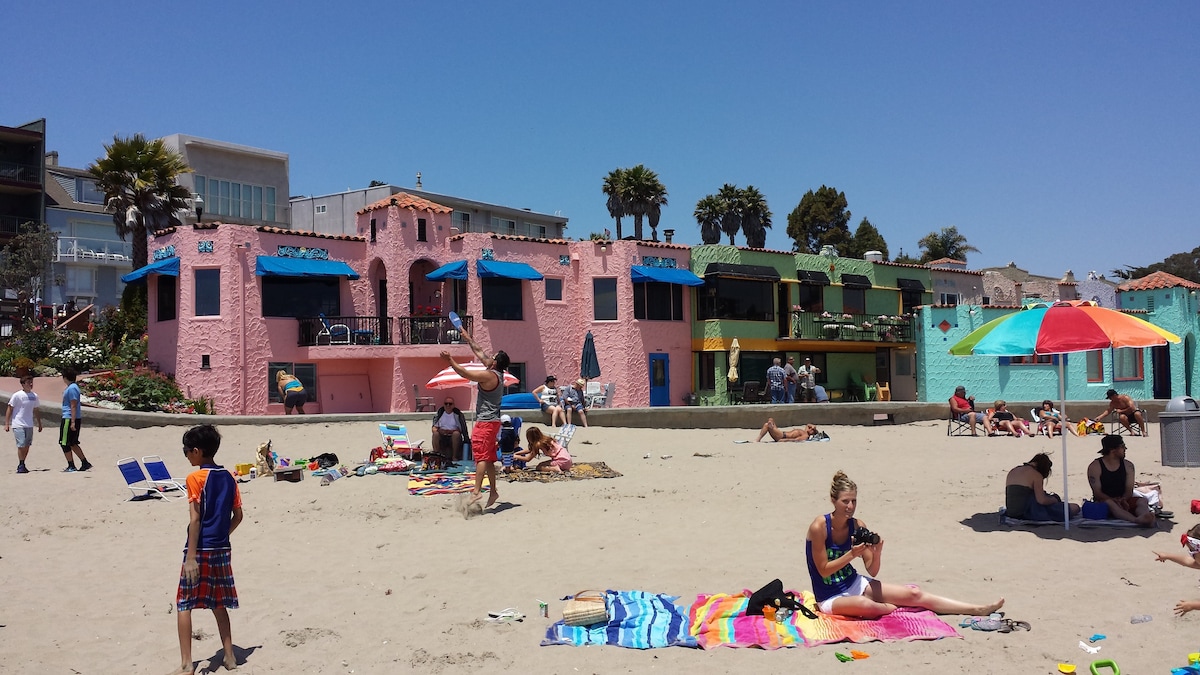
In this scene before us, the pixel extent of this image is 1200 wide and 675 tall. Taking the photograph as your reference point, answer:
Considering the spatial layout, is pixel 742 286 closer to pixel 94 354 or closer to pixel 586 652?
Answer: pixel 94 354

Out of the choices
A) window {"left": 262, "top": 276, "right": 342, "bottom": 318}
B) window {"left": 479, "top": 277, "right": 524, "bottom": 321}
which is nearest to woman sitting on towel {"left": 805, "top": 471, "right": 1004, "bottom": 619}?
window {"left": 262, "top": 276, "right": 342, "bottom": 318}

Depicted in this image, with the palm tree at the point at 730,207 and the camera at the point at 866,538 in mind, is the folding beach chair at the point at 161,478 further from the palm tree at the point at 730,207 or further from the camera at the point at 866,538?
the palm tree at the point at 730,207

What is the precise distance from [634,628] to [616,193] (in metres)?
38.9

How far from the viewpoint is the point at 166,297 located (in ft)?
82.8

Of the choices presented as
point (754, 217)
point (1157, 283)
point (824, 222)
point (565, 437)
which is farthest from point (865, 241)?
point (565, 437)

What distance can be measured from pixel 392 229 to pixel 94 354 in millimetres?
9258

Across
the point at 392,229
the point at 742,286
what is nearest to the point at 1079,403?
the point at 742,286

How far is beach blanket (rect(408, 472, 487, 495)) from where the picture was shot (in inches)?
460

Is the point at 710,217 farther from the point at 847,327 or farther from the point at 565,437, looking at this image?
the point at 565,437

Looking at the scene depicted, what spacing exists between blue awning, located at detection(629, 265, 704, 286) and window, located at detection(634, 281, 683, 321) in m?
0.46

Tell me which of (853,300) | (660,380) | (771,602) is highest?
(853,300)

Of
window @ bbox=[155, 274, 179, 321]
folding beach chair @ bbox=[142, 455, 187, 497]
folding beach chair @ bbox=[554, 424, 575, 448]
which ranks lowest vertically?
folding beach chair @ bbox=[142, 455, 187, 497]

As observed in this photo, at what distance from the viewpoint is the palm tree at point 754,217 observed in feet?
144

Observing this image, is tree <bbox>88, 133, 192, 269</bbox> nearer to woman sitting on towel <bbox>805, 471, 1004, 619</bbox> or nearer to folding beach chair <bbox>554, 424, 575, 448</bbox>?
folding beach chair <bbox>554, 424, 575, 448</bbox>
